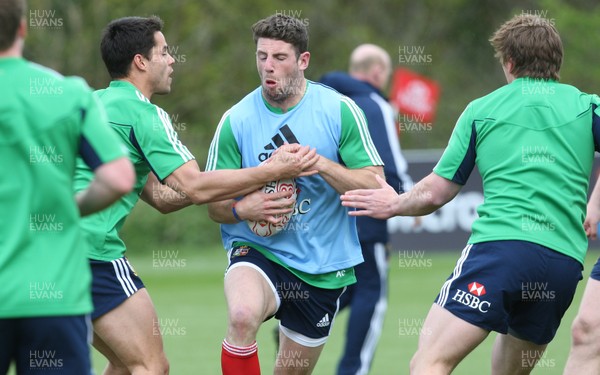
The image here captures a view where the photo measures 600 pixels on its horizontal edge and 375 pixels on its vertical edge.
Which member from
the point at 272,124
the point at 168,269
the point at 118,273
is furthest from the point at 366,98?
the point at 168,269

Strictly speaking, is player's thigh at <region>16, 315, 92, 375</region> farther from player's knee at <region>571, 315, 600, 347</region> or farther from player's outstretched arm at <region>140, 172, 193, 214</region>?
player's knee at <region>571, 315, 600, 347</region>

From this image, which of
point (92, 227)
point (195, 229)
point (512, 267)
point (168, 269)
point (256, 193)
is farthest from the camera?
point (195, 229)

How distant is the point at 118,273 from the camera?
241 inches

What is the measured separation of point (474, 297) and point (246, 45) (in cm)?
2396

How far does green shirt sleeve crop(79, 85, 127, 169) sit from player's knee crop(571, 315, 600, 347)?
302 cm

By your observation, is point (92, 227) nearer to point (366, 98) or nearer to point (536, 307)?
point (536, 307)

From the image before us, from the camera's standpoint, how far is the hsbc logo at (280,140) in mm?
6727

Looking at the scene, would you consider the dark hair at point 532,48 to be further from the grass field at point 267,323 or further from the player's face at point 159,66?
the grass field at point 267,323

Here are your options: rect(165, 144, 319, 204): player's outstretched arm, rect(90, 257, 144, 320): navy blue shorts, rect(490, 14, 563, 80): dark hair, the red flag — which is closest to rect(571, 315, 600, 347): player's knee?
rect(490, 14, 563, 80): dark hair

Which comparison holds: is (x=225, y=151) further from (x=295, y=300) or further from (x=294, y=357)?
(x=294, y=357)

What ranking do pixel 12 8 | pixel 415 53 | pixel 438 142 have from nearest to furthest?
pixel 12 8, pixel 438 142, pixel 415 53

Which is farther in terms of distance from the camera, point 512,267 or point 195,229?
point 195,229

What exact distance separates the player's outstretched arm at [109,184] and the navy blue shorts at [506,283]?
2052mm

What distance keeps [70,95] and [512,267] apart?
252 cm
